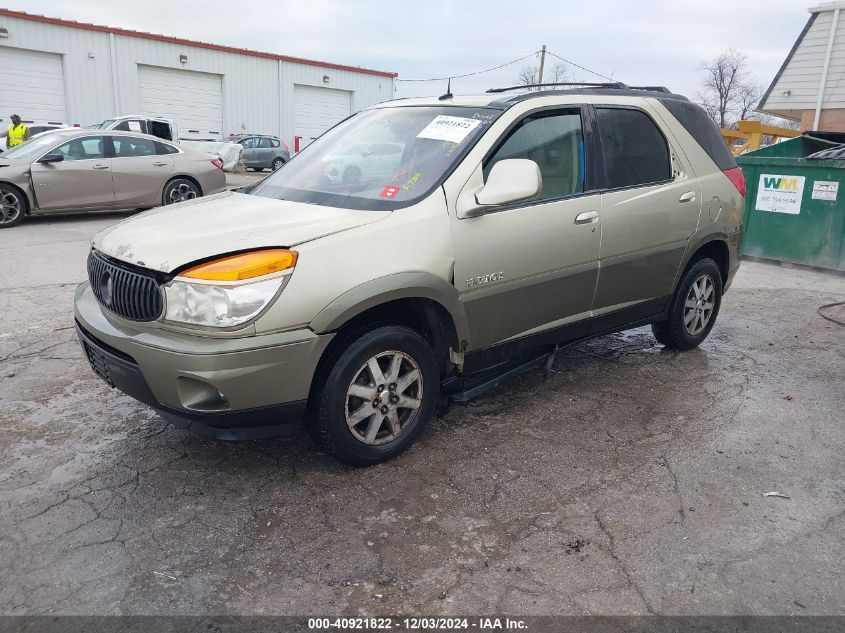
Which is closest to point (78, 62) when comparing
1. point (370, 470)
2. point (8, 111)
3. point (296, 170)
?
point (8, 111)

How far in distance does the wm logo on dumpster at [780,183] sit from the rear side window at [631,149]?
215 inches

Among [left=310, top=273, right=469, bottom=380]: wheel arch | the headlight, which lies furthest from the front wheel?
[left=310, top=273, right=469, bottom=380]: wheel arch

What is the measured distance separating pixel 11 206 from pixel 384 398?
31.5ft

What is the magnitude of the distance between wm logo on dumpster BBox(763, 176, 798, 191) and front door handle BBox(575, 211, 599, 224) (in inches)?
→ 252

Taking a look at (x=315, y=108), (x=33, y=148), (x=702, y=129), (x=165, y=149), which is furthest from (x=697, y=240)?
(x=315, y=108)

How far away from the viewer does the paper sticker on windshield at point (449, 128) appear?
12.1 ft

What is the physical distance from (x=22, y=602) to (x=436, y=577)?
1.47 m

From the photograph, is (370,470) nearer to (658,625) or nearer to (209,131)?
(658,625)

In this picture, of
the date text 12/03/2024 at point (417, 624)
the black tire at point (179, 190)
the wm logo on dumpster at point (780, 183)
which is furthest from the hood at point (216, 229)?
the black tire at point (179, 190)

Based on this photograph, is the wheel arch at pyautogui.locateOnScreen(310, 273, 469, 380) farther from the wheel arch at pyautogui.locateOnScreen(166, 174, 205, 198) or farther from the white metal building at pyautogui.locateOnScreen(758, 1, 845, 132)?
the white metal building at pyautogui.locateOnScreen(758, 1, 845, 132)

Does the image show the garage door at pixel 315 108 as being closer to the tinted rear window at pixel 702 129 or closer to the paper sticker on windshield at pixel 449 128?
the tinted rear window at pixel 702 129

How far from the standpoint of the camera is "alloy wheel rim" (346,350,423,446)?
3.21 meters

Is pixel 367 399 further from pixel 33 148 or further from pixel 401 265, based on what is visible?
pixel 33 148

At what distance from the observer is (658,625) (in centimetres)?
235
